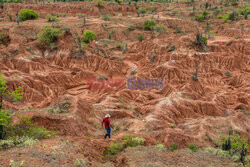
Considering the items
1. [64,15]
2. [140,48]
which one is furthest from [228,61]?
[64,15]

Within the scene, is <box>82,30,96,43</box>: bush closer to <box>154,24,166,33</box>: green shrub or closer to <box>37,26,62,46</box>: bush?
<box>37,26,62,46</box>: bush

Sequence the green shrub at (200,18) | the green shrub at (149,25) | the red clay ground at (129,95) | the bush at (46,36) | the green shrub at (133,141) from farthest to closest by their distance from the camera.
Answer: the green shrub at (200,18)
the green shrub at (149,25)
the bush at (46,36)
the green shrub at (133,141)
the red clay ground at (129,95)

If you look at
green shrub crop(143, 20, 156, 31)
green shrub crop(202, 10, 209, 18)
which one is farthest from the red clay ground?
green shrub crop(202, 10, 209, 18)

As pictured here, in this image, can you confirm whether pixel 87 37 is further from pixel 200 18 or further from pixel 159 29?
pixel 200 18

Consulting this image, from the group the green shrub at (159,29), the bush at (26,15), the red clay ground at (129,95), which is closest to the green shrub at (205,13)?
the red clay ground at (129,95)

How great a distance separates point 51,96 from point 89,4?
58.5 metres

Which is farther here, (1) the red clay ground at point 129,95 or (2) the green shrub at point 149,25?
(2) the green shrub at point 149,25

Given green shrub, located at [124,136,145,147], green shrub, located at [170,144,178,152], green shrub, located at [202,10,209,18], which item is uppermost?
green shrub, located at [202,10,209,18]

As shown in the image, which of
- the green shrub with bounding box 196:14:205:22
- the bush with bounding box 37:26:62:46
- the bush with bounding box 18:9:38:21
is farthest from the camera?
the green shrub with bounding box 196:14:205:22

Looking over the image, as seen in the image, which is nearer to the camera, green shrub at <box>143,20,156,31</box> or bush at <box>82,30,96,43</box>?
bush at <box>82,30,96,43</box>

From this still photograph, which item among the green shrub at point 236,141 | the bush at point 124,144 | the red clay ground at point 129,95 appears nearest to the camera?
the red clay ground at point 129,95

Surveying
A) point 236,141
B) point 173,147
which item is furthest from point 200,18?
point 173,147

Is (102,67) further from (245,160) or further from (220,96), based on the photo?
(245,160)

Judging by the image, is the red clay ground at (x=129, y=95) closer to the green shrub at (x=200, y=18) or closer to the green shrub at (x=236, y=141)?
the green shrub at (x=236, y=141)
